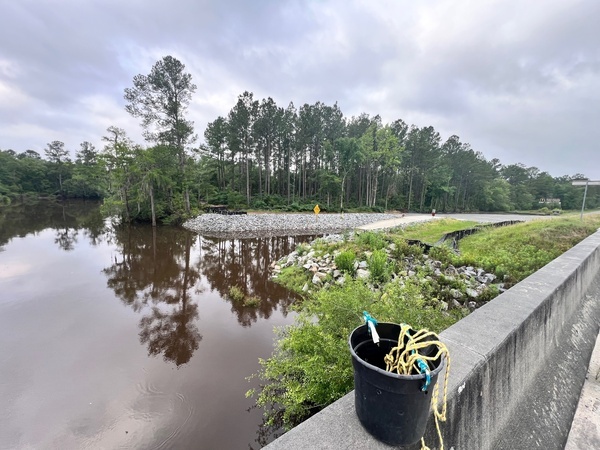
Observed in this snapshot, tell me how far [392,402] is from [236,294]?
628 centimetres

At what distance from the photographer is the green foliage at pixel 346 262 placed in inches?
279

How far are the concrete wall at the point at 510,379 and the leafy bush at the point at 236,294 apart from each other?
217 inches

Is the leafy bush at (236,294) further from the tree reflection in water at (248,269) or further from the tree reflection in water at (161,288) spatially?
the tree reflection in water at (161,288)

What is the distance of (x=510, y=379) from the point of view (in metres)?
1.89

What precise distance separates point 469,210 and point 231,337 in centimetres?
3881

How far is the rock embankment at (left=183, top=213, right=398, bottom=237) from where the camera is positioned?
1659 centimetres

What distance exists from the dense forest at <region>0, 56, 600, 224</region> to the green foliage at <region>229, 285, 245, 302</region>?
1333 cm

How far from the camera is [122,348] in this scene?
15.0 ft

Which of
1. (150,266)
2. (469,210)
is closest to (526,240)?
(150,266)

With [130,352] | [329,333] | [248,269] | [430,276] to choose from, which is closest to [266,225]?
[248,269]

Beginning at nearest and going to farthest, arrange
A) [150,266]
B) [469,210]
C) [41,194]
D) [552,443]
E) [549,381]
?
[552,443]
[549,381]
[150,266]
[469,210]
[41,194]

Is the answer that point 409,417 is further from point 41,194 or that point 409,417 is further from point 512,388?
point 41,194

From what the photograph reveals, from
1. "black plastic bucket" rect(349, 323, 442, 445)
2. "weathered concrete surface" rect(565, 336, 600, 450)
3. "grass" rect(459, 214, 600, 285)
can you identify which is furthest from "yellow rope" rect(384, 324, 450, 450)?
"grass" rect(459, 214, 600, 285)

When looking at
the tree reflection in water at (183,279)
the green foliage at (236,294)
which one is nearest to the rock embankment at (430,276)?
the tree reflection in water at (183,279)
